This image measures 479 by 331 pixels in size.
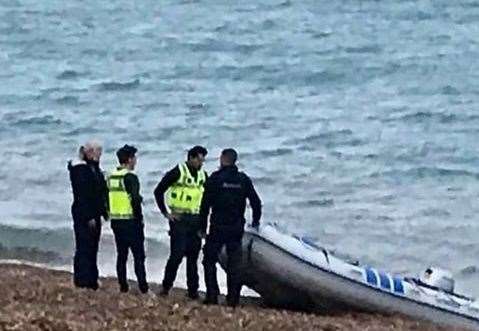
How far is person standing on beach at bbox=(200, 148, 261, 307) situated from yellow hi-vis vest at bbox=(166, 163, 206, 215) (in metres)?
0.16

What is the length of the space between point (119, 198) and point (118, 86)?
85.2ft

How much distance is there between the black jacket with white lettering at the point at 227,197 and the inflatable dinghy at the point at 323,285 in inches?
29.0

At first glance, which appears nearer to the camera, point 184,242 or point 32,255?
point 184,242

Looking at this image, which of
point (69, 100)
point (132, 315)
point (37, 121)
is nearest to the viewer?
point (132, 315)

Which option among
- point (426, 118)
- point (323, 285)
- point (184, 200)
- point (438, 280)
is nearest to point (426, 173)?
point (426, 118)

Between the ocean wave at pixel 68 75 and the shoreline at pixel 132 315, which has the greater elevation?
the shoreline at pixel 132 315

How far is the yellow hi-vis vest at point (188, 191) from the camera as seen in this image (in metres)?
13.2

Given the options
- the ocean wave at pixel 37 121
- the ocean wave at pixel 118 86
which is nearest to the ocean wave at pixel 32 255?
the ocean wave at pixel 37 121

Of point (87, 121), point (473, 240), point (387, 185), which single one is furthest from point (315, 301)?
point (87, 121)

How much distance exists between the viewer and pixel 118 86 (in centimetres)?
3869

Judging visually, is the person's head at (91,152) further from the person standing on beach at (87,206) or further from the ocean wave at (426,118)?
the ocean wave at (426,118)

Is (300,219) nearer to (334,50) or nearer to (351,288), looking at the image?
(351,288)

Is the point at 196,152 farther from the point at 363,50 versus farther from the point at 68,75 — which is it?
the point at 363,50

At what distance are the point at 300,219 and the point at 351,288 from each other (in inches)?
321
